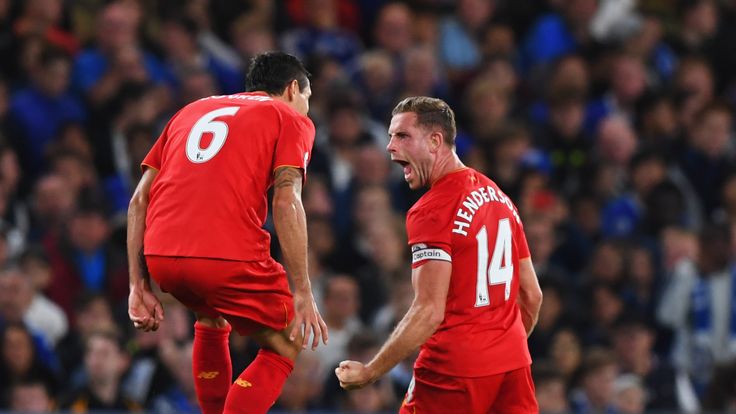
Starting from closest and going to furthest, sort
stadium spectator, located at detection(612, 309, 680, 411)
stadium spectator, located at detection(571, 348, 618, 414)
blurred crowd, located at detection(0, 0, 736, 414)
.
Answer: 1. blurred crowd, located at detection(0, 0, 736, 414)
2. stadium spectator, located at detection(571, 348, 618, 414)
3. stadium spectator, located at detection(612, 309, 680, 411)

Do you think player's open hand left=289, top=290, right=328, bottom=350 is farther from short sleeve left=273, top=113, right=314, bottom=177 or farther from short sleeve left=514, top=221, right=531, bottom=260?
short sleeve left=514, top=221, right=531, bottom=260

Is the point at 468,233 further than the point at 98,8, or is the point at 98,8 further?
the point at 98,8

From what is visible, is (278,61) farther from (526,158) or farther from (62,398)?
(526,158)

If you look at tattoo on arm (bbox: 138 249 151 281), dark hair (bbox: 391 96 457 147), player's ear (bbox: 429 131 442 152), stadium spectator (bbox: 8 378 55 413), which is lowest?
stadium spectator (bbox: 8 378 55 413)

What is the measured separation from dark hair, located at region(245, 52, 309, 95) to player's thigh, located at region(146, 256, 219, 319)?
0.92 meters

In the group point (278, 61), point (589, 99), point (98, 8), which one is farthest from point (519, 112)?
point (278, 61)

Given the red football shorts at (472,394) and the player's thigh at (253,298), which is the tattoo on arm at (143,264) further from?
the red football shorts at (472,394)

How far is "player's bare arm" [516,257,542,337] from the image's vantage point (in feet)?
21.5

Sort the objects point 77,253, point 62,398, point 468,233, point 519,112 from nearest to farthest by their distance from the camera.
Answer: point 468,233 < point 62,398 < point 77,253 < point 519,112

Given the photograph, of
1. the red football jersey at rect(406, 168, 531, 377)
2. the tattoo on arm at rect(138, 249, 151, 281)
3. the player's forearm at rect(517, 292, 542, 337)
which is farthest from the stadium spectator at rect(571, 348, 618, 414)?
the tattoo on arm at rect(138, 249, 151, 281)

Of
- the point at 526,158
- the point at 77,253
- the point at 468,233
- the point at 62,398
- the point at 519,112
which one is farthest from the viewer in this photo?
the point at 519,112

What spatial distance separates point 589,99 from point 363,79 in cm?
226

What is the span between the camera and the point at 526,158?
37.9ft

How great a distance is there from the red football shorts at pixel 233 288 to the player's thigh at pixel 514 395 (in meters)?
0.98
